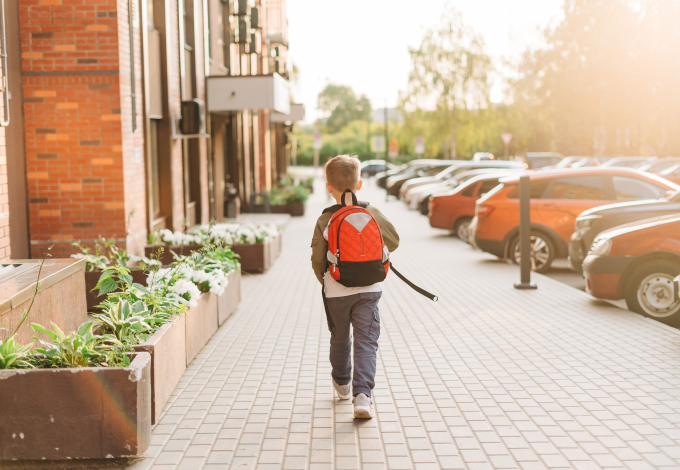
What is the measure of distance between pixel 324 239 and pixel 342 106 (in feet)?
453

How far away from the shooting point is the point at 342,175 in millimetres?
4828

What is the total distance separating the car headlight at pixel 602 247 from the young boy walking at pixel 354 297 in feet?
14.2

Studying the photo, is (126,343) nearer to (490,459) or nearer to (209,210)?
(490,459)

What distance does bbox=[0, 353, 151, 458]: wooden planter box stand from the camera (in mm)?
4047

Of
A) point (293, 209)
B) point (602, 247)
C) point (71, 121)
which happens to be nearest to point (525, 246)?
point (602, 247)

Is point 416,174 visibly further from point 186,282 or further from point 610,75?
point 186,282

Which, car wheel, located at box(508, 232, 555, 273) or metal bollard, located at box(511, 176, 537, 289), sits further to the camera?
car wheel, located at box(508, 232, 555, 273)

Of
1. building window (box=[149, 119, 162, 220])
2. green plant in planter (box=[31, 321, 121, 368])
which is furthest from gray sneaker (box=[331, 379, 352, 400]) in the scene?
building window (box=[149, 119, 162, 220])

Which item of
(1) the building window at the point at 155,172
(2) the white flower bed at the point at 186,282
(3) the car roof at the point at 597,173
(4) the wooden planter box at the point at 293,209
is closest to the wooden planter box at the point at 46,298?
(2) the white flower bed at the point at 186,282

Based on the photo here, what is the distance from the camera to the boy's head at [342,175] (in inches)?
190

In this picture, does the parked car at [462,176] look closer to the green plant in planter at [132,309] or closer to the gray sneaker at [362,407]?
the green plant in planter at [132,309]

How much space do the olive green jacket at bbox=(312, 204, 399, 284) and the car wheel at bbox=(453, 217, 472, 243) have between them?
1274 centimetres

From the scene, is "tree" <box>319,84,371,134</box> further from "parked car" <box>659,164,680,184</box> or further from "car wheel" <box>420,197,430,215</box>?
"car wheel" <box>420,197,430,215</box>

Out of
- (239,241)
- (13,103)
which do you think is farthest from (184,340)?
(239,241)
